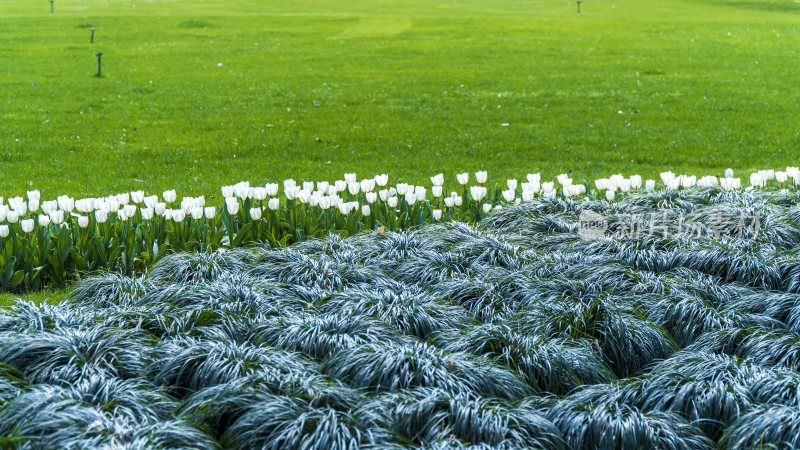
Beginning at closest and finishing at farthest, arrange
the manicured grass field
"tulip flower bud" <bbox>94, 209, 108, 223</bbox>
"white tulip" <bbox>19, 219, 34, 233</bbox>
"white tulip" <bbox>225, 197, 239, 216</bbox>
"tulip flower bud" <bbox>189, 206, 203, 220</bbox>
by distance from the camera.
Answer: "white tulip" <bbox>19, 219, 34, 233</bbox> → "tulip flower bud" <bbox>94, 209, 108, 223</bbox> → "tulip flower bud" <bbox>189, 206, 203, 220</bbox> → "white tulip" <bbox>225, 197, 239, 216</bbox> → the manicured grass field

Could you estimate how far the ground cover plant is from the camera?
136 inches

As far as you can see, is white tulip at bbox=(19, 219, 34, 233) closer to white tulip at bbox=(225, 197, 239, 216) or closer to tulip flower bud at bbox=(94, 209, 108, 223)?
tulip flower bud at bbox=(94, 209, 108, 223)

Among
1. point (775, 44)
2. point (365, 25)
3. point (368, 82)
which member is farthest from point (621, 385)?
point (365, 25)

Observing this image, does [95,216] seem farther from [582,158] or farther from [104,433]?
[582,158]

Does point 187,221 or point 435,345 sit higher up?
point 187,221

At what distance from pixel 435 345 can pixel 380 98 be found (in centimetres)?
1325

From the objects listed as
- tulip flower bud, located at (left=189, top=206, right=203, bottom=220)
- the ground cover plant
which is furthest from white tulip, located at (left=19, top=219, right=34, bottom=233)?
tulip flower bud, located at (left=189, top=206, right=203, bottom=220)

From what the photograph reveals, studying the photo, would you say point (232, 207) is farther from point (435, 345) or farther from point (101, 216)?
point (435, 345)

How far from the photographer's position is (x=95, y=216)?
23.2 feet

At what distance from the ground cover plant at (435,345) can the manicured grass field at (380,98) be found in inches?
193

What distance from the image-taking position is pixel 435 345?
4.56 meters

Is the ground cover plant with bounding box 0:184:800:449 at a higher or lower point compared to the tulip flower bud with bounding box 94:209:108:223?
lower

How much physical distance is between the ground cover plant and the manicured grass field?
16.1 ft

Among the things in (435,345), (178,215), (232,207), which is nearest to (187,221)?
(178,215)
